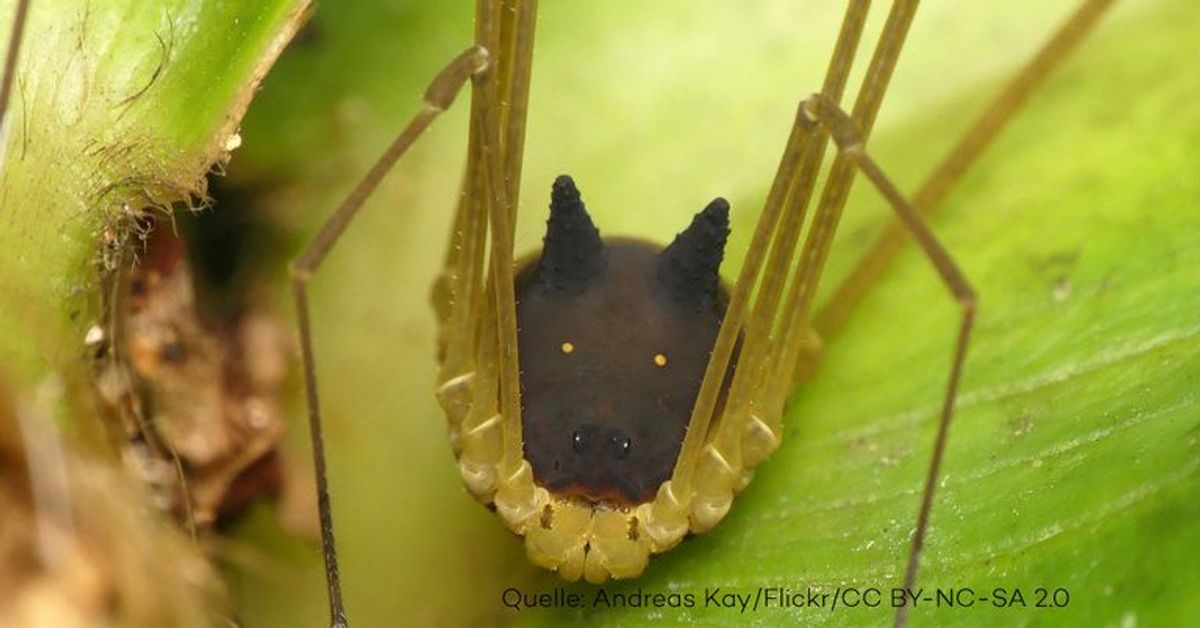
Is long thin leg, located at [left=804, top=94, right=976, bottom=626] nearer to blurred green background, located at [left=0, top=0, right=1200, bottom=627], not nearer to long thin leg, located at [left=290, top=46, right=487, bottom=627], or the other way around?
blurred green background, located at [left=0, top=0, right=1200, bottom=627]

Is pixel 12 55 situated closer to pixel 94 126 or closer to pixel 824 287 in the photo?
pixel 94 126

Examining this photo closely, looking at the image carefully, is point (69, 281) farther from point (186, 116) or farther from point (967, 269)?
point (967, 269)

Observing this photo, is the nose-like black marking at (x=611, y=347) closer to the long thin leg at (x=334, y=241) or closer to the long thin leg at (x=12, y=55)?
the long thin leg at (x=334, y=241)

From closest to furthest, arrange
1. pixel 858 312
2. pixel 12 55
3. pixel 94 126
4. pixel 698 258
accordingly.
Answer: pixel 12 55, pixel 94 126, pixel 698 258, pixel 858 312

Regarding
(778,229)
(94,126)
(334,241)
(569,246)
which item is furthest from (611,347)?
(94,126)

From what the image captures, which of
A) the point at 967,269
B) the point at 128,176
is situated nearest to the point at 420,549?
the point at 128,176
